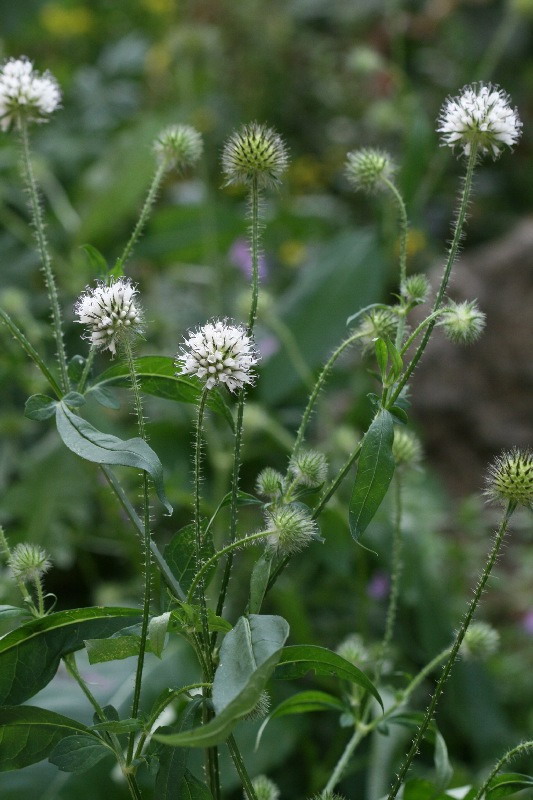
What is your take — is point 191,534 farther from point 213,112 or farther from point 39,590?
point 213,112

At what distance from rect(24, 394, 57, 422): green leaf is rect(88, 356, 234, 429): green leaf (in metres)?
0.04

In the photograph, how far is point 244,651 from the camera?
66 cm

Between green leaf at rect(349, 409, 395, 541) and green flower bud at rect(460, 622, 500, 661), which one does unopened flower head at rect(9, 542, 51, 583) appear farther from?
green flower bud at rect(460, 622, 500, 661)

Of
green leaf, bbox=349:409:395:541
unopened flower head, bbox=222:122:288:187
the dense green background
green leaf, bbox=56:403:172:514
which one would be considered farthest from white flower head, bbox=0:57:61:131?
the dense green background

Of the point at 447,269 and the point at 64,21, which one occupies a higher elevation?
the point at 64,21

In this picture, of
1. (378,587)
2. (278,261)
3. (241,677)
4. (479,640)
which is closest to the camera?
(241,677)

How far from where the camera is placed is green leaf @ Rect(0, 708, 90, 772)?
776 mm

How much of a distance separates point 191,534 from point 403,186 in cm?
147

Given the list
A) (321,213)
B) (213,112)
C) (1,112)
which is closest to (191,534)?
(1,112)

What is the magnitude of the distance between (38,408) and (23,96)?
30 centimetres

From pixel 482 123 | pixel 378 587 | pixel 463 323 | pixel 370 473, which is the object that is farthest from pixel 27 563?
pixel 378 587

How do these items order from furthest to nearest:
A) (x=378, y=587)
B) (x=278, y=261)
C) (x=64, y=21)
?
(x=64, y=21), (x=278, y=261), (x=378, y=587)

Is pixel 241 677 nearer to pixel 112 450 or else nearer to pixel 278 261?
pixel 112 450

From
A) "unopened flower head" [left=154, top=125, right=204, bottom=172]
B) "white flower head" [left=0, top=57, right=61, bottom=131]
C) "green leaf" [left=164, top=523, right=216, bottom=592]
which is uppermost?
"white flower head" [left=0, top=57, right=61, bottom=131]
